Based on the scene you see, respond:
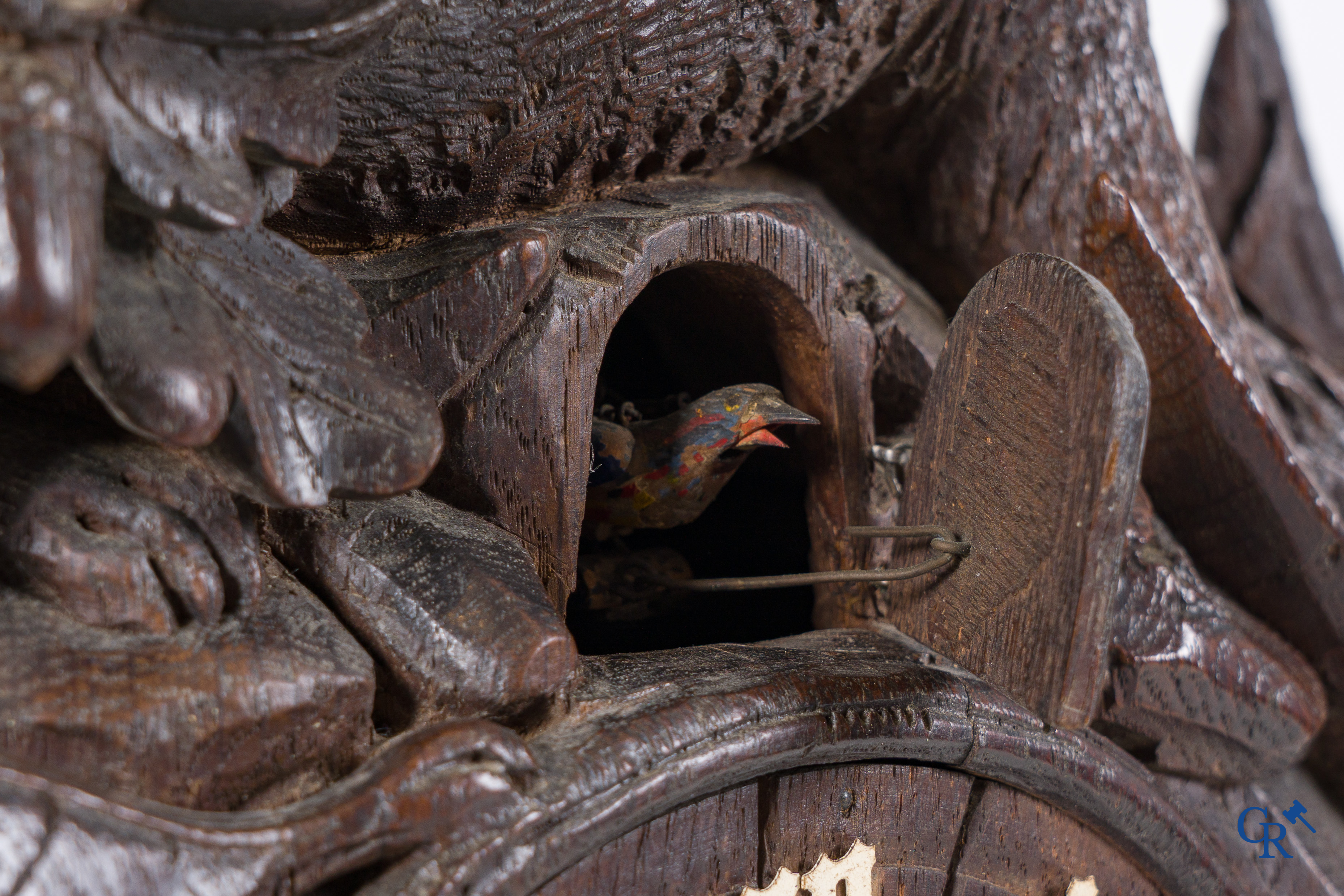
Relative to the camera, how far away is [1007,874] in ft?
2.74

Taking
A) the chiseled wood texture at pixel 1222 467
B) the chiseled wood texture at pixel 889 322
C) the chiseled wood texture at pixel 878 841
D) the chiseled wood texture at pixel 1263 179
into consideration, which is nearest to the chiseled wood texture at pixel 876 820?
the chiseled wood texture at pixel 878 841

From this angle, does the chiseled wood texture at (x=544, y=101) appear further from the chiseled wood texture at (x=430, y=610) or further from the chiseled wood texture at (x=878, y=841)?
the chiseled wood texture at (x=878, y=841)

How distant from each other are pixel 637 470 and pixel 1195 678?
0.58m

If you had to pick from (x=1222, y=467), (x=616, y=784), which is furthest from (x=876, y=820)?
(x=1222, y=467)

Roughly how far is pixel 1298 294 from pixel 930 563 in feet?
5.59

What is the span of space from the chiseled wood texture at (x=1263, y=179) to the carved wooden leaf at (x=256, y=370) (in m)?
1.89

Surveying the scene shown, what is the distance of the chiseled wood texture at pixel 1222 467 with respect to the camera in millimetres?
1021

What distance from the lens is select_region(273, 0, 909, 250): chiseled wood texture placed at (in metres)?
0.72

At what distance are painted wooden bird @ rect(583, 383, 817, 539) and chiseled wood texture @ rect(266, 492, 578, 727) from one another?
0.71ft

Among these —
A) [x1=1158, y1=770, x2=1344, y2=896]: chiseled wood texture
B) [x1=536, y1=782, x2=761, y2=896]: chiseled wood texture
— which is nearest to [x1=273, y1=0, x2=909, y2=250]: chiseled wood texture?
[x1=536, y1=782, x2=761, y2=896]: chiseled wood texture

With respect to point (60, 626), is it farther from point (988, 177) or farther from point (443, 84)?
point (988, 177)

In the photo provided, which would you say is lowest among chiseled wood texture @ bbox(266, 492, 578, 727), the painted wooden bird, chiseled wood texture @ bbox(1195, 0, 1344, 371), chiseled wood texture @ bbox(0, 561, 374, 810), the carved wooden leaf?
chiseled wood texture @ bbox(0, 561, 374, 810)

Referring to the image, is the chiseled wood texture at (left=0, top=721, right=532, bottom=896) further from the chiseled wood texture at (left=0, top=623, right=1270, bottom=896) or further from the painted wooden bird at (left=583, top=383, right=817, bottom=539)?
the painted wooden bird at (left=583, top=383, right=817, bottom=539)

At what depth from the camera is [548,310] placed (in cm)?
76
